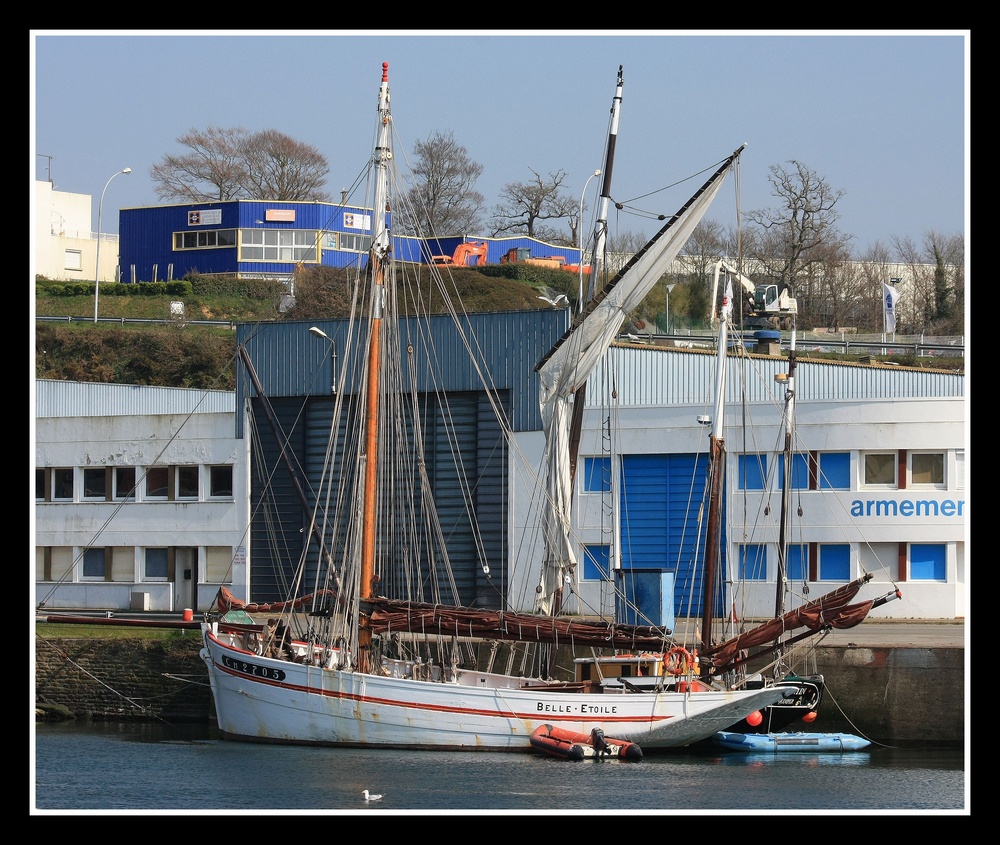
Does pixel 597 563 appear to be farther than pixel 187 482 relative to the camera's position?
No

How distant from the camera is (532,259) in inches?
3895

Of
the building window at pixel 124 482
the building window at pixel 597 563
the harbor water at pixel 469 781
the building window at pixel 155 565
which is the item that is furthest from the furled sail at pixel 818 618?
the building window at pixel 124 482

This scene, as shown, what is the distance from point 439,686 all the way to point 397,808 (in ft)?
26.8

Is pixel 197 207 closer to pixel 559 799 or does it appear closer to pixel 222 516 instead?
pixel 222 516

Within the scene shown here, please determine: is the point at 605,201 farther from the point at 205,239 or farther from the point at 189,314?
the point at 205,239

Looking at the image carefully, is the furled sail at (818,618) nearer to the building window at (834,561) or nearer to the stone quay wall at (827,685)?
the stone quay wall at (827,685)

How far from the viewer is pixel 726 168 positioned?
41.1 metres

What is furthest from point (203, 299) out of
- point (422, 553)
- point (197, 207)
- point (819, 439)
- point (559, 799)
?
point (559, 799)

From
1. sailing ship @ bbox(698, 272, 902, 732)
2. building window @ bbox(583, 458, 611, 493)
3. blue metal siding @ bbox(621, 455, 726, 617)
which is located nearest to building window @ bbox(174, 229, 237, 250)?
building window @ bbox(583, 458, 611, 493)

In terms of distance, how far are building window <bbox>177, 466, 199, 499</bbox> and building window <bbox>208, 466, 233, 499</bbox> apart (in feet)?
2.01

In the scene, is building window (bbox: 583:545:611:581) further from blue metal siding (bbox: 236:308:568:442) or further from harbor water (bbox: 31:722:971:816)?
harbor water (bbox: 31:722:971:816)

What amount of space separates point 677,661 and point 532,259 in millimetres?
65310

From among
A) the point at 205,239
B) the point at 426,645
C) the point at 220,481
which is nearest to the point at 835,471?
the point at 426,645

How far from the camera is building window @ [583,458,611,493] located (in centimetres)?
4712
